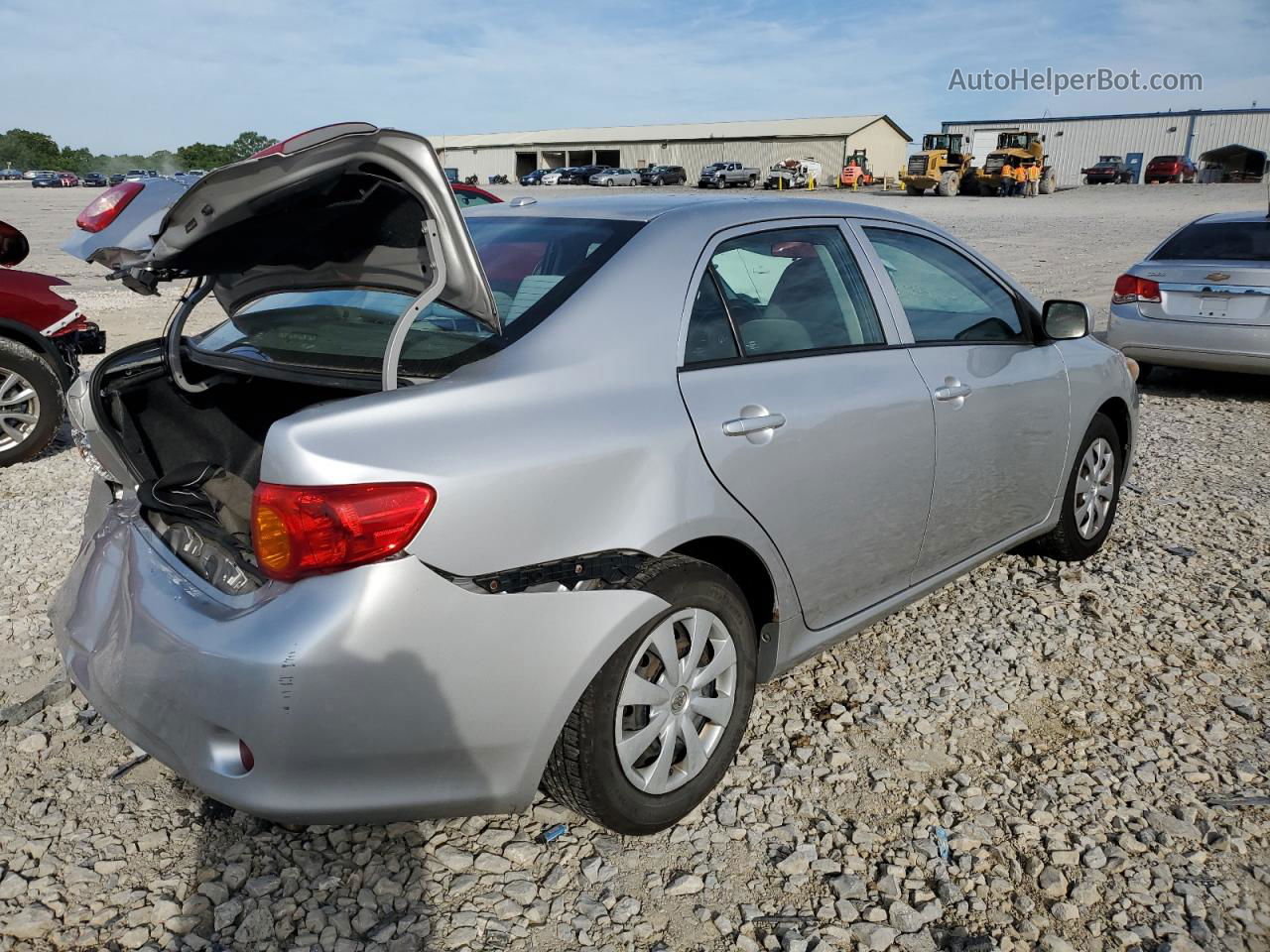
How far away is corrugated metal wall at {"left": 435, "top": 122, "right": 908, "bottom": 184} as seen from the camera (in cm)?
6819

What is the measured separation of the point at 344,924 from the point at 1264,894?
2.26 m

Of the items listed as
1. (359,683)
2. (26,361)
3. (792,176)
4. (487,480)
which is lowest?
(792,176)

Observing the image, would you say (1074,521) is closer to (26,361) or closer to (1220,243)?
(1220,243)

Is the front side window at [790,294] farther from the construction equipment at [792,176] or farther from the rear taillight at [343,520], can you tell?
the construction equipment at [792,176]

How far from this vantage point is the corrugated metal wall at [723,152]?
224ft

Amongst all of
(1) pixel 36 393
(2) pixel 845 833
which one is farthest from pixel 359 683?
(1) pixel 36 393

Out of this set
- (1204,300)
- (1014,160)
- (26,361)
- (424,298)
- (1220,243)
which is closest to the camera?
(424,298)

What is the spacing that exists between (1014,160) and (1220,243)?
39289 mm

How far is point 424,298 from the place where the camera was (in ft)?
7.56

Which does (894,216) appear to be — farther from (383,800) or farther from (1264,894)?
(383,800)

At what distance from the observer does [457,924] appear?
243cm

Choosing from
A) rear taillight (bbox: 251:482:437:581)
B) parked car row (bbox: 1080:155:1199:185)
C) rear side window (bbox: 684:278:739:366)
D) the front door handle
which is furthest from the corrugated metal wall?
rear taillight (bbox: 251:482:437:581)

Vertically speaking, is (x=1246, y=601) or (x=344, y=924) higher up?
(x=344, y=924)

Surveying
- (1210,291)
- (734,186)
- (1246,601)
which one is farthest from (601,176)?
(1246,601)
